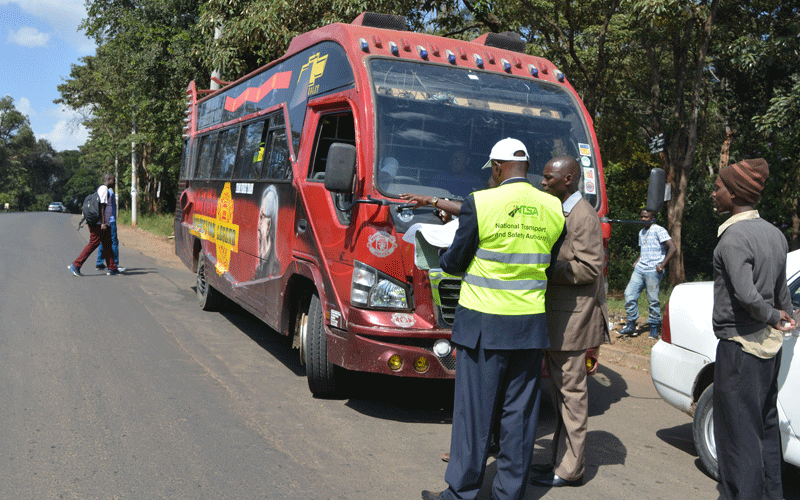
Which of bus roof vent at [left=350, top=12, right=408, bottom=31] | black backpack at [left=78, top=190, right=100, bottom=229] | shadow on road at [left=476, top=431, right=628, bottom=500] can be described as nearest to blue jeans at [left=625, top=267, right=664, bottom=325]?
shadow on road at [left=476, top=431, right=628, bottom=500]

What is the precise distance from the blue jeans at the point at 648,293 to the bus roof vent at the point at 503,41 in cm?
392

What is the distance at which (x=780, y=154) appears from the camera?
49.5 ft

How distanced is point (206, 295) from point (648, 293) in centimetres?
580

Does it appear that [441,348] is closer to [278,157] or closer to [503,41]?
[278,157]

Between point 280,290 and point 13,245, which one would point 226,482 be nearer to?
point 280,290

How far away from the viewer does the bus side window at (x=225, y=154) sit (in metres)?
8.73

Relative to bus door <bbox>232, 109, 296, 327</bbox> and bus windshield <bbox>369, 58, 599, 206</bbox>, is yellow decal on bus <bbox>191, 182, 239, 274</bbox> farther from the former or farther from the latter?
bus windshield <bbox>369, 58, 599, 206</bbox>

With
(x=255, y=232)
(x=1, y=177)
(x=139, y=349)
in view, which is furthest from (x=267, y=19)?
(x=1, y=177)

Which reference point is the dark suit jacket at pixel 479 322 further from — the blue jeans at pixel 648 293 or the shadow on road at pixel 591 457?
the blue jeans at pixel 648 293

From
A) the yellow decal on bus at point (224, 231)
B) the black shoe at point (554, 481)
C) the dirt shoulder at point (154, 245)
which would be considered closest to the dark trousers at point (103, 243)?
the dirt shoulder at point (154, 245)

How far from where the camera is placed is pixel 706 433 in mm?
4645

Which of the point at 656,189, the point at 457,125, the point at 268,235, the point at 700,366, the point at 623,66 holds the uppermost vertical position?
the point at 623,66

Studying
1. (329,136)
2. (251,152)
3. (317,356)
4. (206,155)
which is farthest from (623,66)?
(317,356)

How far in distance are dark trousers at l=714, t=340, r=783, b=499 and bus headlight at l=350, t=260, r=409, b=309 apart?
2.07 meters
